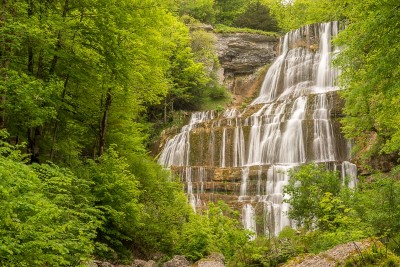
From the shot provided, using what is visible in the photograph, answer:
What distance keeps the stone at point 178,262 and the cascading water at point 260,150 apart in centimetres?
810

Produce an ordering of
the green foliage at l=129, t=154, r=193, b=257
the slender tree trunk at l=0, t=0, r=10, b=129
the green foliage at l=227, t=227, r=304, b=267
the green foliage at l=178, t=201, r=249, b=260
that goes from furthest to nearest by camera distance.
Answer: the green foliage at l=129, t=154, r=193, b=257
the green foliage at l=178, t=201, r=249, b=260
the green foliage at l=227, t=227, r=304, b=267
the slender tree trunk at l=0, t=0, r=10, b=129

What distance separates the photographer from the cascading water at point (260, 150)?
2027 centimetres

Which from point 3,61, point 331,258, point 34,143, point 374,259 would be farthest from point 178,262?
point 374,259

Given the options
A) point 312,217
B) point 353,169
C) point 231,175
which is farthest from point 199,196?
point 312,217

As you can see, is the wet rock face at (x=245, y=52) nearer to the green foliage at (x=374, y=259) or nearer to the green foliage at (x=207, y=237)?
the green foliage at (x=207, y=237)

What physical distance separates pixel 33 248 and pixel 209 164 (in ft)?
70.6

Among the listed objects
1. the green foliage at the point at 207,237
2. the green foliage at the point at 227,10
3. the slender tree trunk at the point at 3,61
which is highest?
the green foliage at the point at 227,10

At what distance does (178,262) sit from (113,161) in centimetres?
337

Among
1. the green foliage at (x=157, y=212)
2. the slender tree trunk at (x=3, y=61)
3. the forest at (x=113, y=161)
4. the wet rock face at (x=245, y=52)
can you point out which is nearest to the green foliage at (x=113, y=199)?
the forest at (x=113, y=161)

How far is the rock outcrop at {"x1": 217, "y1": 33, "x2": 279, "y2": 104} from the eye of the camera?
3903cm

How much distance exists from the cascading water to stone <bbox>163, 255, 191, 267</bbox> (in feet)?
26.6

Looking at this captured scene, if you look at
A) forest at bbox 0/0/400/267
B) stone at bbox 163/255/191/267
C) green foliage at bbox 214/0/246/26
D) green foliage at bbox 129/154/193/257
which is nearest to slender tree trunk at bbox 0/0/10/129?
forest at bbox 0/0/400/267

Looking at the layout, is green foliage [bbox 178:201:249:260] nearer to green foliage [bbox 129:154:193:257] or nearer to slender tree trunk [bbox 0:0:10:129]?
green foliage [bbox 129:154:193:257]

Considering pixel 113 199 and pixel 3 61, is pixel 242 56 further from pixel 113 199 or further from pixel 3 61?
pixel 3 61
